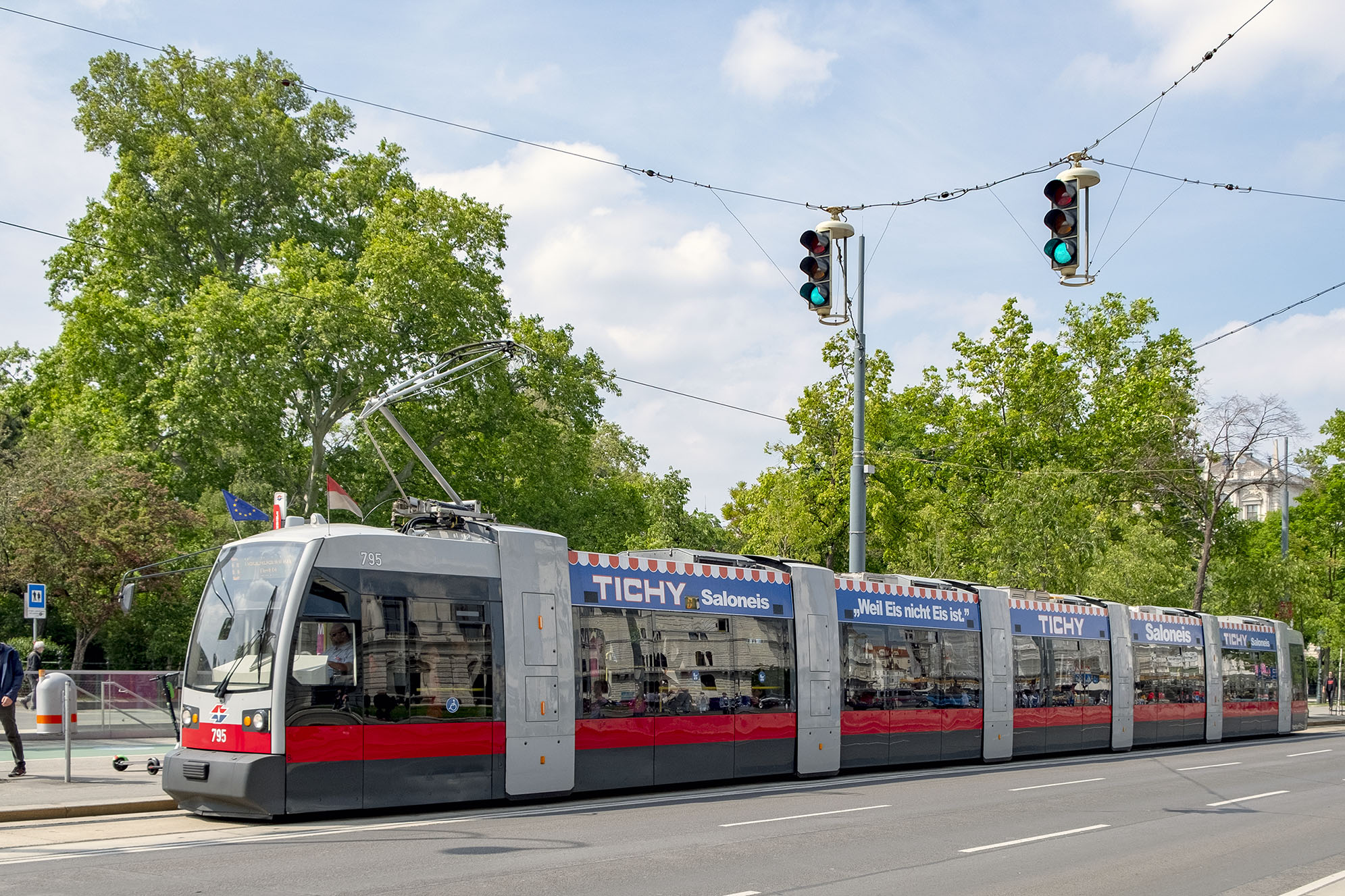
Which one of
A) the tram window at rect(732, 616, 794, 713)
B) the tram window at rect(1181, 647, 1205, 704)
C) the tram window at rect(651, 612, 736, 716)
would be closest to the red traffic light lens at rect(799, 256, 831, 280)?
the tram window at rect(651, 612, 736, 716)

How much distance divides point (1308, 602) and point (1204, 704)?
810 inches

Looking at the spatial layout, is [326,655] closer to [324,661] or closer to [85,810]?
[324,661]

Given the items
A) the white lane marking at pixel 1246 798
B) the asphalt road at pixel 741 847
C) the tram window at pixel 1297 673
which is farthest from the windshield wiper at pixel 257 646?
the tram window at pixel 1297 673

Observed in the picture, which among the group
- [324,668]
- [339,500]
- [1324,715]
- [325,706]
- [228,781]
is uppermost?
[339,500]

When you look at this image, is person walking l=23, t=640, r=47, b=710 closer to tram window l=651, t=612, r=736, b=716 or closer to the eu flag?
the eu flag

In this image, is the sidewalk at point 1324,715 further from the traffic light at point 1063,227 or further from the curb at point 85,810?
the curb at point 85,810

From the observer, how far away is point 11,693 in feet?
49.5

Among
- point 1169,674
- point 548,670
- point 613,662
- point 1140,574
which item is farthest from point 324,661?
point 1140,574

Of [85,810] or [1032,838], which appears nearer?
[1032,838]

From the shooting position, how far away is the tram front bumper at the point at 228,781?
11781 mm

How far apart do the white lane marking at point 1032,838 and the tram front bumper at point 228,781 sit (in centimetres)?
664

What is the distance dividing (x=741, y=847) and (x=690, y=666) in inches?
210

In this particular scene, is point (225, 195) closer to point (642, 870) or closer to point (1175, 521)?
point (642, 870)

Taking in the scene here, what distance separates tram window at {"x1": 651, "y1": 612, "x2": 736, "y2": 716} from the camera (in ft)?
52.4
